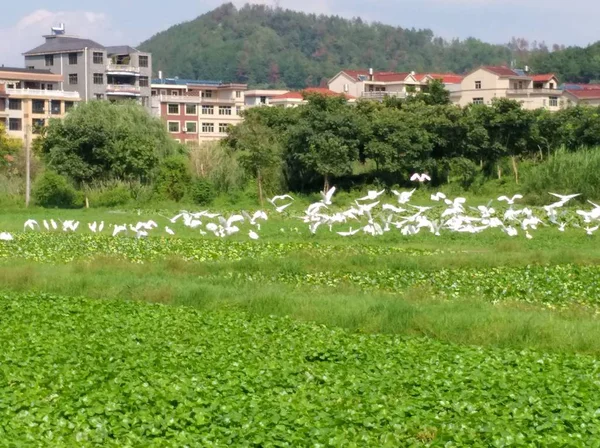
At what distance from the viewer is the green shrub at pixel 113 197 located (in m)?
38.6

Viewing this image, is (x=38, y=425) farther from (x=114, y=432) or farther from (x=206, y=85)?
(x=206, y=85)

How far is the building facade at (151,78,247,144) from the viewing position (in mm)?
74562

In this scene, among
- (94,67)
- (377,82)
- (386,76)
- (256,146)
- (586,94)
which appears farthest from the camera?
(386,76)

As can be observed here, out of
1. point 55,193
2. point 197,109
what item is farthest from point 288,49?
point 55,193

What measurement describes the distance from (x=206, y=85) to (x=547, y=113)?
47.4 meters

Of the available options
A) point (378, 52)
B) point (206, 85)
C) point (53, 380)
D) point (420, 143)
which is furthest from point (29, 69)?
point (378, 52)

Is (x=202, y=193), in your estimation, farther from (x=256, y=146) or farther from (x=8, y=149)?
(x=8, y=149)

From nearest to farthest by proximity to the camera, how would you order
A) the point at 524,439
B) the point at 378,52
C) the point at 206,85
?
1. the point at 524,439
2. the point at 206,85
3. the point at 378,52

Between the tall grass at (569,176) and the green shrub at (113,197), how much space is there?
1510 centimetres

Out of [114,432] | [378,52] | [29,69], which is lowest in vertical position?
[114,432]

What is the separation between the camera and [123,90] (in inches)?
2781

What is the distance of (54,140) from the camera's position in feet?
130

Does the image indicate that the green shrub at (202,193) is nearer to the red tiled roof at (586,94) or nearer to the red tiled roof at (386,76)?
the red tiled roof at (586,94)

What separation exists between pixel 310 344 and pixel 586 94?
6601cm
